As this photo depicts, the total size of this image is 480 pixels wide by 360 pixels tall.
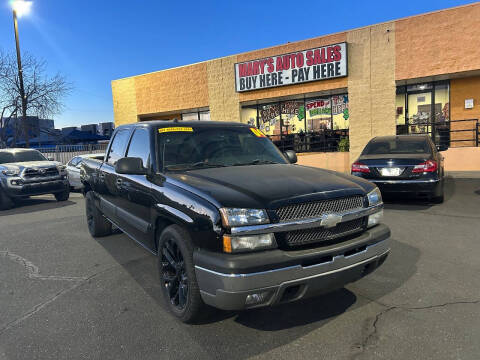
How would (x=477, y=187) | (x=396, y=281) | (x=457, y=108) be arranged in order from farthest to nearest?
1. (x=457, y=108)
2. (x=477, y=187)
3. (x=396, y=281)

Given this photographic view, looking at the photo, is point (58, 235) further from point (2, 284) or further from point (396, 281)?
point (396, 281)

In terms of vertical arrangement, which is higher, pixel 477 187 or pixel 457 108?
pixel 457 108

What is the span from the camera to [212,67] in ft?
62.2

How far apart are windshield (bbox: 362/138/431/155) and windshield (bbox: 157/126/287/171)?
4876mm

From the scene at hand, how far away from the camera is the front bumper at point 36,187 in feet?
32.9

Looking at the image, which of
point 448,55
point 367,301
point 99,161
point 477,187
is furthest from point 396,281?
point 448,55

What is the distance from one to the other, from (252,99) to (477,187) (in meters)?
10.6

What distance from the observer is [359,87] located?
15.2 meters

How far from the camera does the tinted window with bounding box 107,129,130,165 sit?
4.85m

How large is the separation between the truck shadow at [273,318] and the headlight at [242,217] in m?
0.94

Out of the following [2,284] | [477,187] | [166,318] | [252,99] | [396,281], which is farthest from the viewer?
[252,99]

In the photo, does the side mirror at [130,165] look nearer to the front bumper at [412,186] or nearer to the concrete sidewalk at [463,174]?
the front bumper at [412,186]

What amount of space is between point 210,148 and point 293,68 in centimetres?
1344

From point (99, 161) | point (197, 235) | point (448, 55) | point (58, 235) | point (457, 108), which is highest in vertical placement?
point (448, 55)
